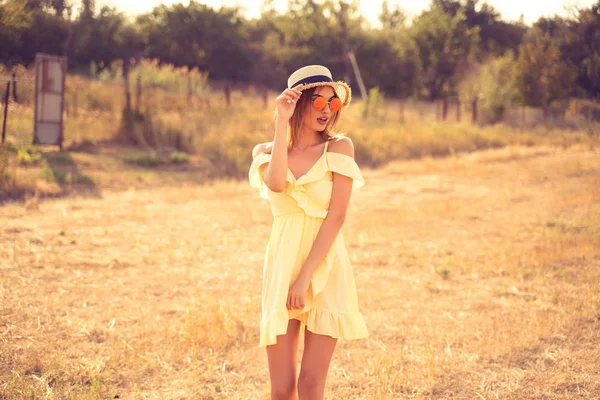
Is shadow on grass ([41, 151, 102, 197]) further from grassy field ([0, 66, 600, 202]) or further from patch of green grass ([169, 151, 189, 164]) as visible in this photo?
patch of green grass ([169, 151, 189, 164])

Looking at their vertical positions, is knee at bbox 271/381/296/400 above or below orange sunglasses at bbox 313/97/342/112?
below

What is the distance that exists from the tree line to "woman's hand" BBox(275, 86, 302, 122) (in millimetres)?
21308

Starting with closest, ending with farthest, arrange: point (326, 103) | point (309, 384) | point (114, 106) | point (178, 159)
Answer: point (309, 384)
point (326, 103)
point (178, 159)
point (114, 106)

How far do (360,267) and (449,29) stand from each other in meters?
40.5

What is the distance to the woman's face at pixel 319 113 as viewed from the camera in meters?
3.11

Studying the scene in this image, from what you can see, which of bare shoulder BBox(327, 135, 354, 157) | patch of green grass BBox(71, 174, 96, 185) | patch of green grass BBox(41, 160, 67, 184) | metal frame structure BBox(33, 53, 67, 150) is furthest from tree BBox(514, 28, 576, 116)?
bare shoulder BBox(327, 135, 354, 157)

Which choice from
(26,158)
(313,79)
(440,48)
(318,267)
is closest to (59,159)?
(26,158)

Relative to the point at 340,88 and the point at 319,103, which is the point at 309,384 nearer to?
the point at 319,103

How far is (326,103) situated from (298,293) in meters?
0.90

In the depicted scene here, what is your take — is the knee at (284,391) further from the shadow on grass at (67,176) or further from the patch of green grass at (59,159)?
the patch of green grass at (59,159)

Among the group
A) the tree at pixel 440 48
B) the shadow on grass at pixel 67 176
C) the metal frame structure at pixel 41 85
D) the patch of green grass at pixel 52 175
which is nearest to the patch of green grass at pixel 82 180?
the shadow on grass at pixel 67 176

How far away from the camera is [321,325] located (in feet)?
9.55

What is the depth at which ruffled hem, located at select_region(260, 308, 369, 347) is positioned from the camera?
9.37 ft

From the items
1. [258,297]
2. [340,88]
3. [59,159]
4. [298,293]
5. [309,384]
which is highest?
[340,88]
